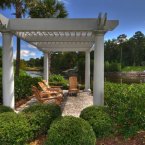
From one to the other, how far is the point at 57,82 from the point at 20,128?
14.7m

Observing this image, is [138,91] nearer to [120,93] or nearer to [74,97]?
[120,93]

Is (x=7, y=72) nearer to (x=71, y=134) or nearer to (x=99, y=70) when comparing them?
(x=99, y=70)

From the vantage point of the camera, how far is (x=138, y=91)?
6.32m

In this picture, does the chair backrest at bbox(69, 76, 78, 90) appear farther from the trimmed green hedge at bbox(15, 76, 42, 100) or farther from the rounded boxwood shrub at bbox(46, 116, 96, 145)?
the rounded boxwood shrub at bbox(46, 116, 96, 145)

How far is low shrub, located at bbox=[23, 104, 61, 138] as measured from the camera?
5.84 m

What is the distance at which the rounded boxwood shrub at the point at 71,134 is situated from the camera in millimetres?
5102

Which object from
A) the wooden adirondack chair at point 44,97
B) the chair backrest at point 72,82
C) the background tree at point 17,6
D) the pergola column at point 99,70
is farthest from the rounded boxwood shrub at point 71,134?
the background tree at point 17,6

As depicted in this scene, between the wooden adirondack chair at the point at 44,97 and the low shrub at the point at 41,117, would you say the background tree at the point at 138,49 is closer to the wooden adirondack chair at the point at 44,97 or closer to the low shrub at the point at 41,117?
the wooden adirondack chair at the point at 44,97

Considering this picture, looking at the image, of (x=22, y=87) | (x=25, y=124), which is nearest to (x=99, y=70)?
(x=25, y=124)

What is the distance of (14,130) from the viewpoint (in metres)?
5.36

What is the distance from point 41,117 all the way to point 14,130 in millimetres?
820

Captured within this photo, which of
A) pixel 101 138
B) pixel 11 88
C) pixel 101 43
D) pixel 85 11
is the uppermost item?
pixel 85 11

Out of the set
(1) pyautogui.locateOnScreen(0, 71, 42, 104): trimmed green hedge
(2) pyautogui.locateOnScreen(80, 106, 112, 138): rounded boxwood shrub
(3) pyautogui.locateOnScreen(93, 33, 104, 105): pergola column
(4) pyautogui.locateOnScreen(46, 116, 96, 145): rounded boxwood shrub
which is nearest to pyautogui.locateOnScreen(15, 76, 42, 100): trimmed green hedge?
(1) pyautogui.locateOnScreen(0, 71, 42, 104): trimmed green hedge

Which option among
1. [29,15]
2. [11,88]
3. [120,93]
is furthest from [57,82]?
[120,93]
